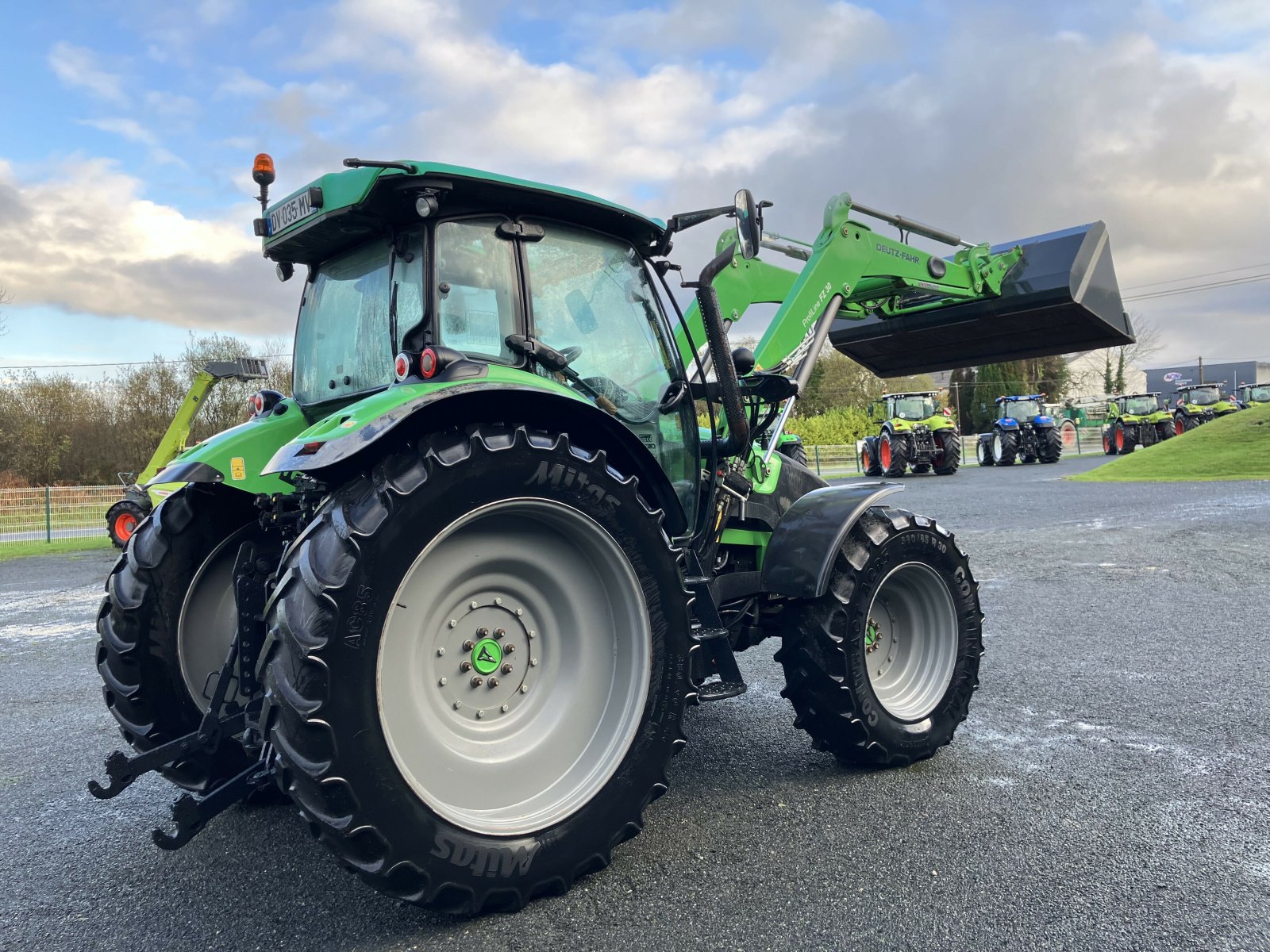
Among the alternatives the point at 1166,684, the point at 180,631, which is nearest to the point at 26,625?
the point at 180,631

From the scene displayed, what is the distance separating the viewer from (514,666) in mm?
2855

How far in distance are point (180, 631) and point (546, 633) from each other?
1541mm

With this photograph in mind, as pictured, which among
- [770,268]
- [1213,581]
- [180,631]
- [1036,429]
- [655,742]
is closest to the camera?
[655,742]

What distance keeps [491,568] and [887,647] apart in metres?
2.11

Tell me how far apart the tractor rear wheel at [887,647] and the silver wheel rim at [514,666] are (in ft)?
3.42

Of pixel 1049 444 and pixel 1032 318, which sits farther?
pixel 1049 444

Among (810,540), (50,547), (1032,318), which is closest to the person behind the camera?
(810,540)

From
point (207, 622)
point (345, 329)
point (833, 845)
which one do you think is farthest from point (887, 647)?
point (207, 622)

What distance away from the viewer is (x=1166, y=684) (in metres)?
4.84

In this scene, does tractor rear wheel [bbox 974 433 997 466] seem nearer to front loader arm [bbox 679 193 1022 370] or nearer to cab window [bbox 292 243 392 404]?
front loader arm [bbox 679 193 1022 370]

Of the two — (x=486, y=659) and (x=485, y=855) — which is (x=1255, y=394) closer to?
(x=486, y=659)

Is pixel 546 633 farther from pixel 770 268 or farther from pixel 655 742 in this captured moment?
pixel 770 268

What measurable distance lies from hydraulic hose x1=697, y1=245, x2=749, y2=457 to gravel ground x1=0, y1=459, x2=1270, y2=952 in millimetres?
1374

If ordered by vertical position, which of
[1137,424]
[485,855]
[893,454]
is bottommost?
[485,855]
